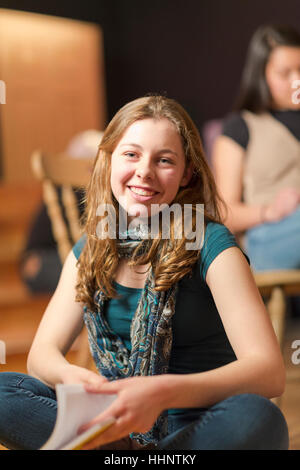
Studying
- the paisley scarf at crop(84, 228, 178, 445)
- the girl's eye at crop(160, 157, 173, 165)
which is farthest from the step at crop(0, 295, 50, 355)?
the girl's eye at crop(160, 157, 173, 165)

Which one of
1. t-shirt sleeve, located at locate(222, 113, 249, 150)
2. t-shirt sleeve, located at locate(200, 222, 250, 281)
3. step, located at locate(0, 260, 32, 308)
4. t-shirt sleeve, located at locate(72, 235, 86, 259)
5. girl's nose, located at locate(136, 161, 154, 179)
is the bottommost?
step, located at locate(0, 260, 32, 308)

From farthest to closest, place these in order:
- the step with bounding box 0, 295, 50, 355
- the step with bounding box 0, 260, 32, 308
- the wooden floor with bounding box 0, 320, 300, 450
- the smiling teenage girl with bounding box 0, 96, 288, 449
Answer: the step with bounding box 0, 260, 32, 308, the step with bounding box 0, 295, 50, 355, the wooden floor with bounding box 0, 320, 300, 450, the smiling teenage girl with bounding box 0, 96, 288, 449

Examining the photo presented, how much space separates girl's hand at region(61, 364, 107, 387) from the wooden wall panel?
296cm

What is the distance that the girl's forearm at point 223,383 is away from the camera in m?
0.66

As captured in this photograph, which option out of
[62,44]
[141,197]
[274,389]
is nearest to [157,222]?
[141,197]

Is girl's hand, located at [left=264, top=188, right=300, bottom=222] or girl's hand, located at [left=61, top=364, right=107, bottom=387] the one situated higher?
girl's hand, located at [left=61, top=364, right=107, bottom=387]

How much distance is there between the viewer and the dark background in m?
3.29

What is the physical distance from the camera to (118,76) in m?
4.07

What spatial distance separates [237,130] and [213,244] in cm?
75

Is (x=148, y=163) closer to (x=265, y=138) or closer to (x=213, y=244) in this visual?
(x=213, y=244)

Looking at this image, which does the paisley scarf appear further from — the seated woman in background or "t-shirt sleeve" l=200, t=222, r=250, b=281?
the seated woman in background

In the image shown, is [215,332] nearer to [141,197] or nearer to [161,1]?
[141,197]

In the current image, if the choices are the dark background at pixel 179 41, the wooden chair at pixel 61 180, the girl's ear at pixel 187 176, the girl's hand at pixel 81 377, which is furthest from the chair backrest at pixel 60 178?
the dark background at pixel 179 41

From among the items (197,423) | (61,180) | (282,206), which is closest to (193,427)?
(197,423)
